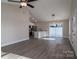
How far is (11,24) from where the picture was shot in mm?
7312

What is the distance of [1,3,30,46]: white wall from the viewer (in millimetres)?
6523

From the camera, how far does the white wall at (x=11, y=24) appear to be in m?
6.52

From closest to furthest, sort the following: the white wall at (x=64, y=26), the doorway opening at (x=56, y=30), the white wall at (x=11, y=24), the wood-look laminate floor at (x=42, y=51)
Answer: the wood-look laminate floor at (x=42, y=51), the white wall at (x=11, y=24), the white wall at (x=64, y=26), the doorway opening at (x=56, y=30)

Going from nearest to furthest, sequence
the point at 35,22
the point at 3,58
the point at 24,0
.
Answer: the point at 3,58
the point at 24,0
the point at 35,22

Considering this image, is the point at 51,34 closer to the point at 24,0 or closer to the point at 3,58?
the point at 24,0

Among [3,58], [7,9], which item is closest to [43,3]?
[7,9]

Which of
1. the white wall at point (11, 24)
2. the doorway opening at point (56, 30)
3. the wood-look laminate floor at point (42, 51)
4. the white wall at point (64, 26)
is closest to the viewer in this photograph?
the wood-look laminate floor at point (42, 51)

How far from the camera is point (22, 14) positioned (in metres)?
9.04

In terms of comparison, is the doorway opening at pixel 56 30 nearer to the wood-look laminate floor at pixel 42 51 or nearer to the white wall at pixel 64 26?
the white wall at pixel 64 26

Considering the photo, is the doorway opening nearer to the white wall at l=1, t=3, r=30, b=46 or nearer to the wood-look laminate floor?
the white wall at l=1, t=3, r=30, b=46

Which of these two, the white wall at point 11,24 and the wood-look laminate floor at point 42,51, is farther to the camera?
the white wall at point 11,24

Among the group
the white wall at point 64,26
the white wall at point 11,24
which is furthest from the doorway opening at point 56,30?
the white wall at point 11,24

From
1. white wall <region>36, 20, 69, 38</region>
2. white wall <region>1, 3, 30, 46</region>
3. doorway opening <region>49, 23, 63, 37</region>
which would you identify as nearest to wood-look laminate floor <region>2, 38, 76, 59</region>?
white wall <region>1, 3, 30, 46</region>

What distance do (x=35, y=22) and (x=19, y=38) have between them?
5.77m
